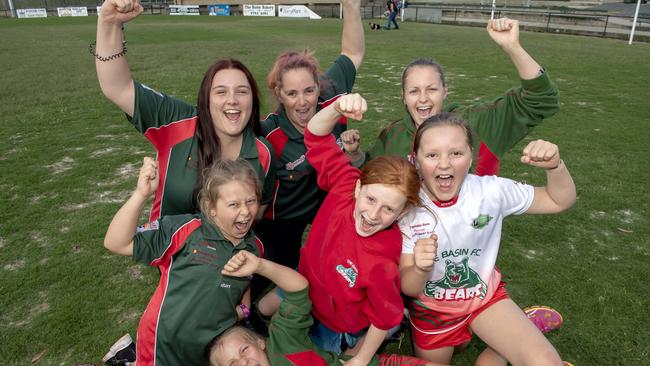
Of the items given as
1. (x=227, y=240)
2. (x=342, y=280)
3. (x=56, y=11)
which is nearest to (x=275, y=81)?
(x=227, y=240)

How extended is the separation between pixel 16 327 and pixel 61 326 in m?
0.35

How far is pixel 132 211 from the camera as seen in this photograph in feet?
8.22

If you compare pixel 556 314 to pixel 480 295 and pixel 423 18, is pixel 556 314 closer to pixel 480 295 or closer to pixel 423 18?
pixel 480 295

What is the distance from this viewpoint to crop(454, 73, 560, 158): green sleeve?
2924mm

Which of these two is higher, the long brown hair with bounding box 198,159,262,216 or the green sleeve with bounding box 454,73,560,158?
the green sleeve with bounding box 454,73,560,158

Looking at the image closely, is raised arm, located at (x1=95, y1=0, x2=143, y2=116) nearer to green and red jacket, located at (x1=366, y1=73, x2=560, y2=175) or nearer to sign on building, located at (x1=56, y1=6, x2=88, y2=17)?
green and red jacket, located at (x1=366, y1=73, x2=560, y2=175)

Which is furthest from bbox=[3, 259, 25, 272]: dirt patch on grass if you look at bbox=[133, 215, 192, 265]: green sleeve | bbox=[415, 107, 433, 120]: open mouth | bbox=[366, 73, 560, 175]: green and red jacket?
bbox=[415, 107, 433, 120]: open mouth

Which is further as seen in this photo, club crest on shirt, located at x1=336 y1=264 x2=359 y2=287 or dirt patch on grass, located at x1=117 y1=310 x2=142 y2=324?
dirt patch on grass, located at x1=117 y1=310 x2=142 y2=324

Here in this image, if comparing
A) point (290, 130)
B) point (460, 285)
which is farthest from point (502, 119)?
point (290, 130)

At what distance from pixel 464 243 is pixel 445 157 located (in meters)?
Answer: 0.59

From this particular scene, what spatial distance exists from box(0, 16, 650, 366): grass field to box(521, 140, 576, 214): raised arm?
1.21 m

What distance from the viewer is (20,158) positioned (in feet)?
22.1

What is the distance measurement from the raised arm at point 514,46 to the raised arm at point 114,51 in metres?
2.33

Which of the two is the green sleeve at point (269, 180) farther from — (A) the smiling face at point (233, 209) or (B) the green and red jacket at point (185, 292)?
(B) the green and red jacket at point (185, 292)
